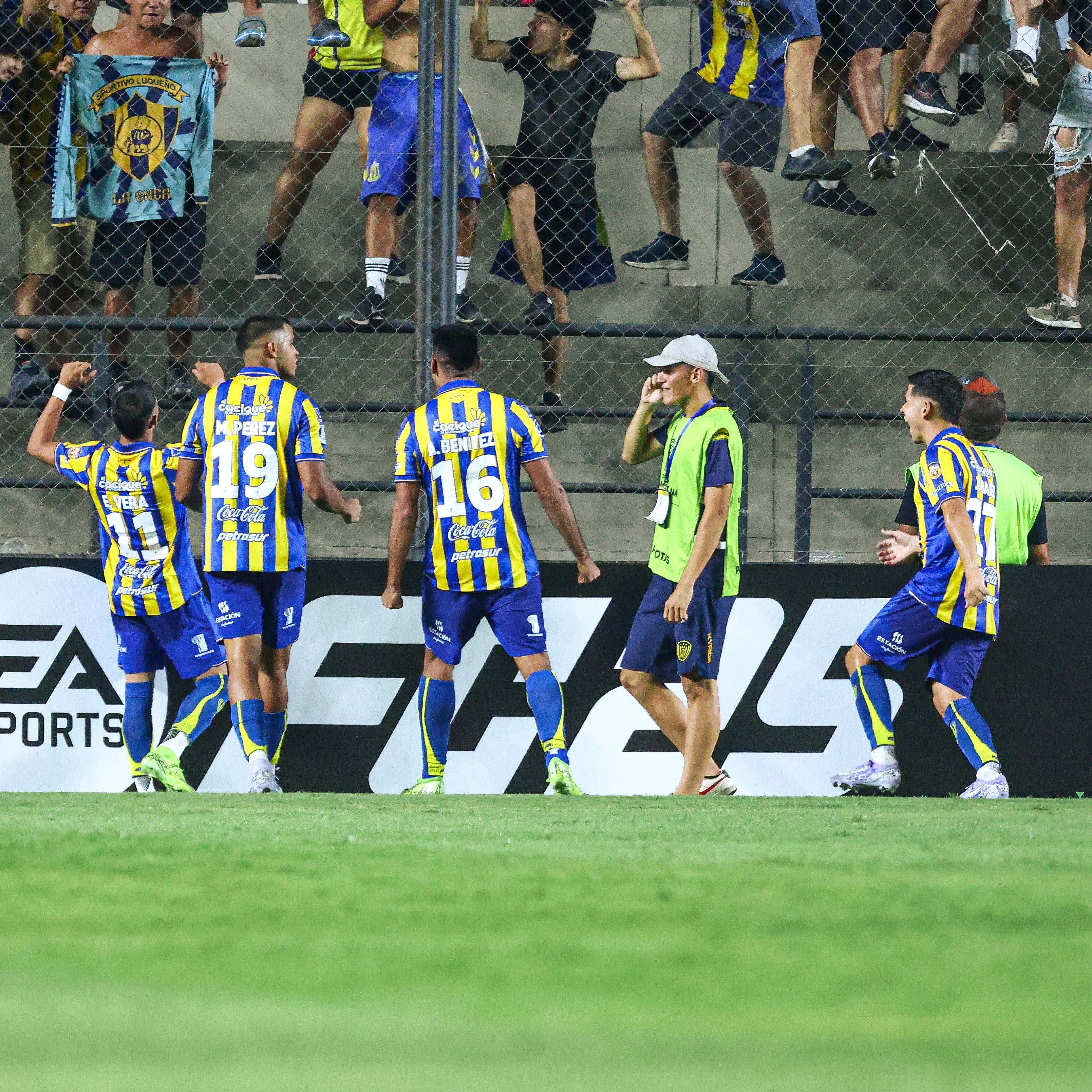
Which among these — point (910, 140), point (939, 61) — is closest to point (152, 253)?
point (910, 140)

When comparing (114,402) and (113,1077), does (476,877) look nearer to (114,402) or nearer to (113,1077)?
(113,1077)

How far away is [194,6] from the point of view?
8195mm

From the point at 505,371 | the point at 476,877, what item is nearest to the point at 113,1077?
the point at 476,877

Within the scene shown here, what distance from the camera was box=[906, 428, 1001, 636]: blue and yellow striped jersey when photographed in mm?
5984

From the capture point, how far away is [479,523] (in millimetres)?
6051

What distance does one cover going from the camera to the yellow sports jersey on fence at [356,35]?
26.4 feet

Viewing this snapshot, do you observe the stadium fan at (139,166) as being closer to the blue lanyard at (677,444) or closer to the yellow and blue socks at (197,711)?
the yellow and blue socks at (197,711)

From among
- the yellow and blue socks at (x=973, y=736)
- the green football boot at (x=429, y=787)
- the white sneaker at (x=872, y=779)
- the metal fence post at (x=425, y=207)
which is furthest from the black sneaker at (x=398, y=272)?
the yellow and blue socks at (x=973, y=736)

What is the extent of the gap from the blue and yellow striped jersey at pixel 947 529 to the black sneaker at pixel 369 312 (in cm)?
269

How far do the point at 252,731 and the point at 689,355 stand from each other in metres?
2.29

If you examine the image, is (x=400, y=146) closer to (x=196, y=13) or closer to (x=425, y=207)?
(x=425, y=207)

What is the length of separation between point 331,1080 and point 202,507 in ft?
17.0

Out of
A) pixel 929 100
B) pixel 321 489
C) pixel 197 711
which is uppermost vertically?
pixel 929 100

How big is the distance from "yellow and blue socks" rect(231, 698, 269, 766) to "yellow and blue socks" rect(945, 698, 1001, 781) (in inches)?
106
